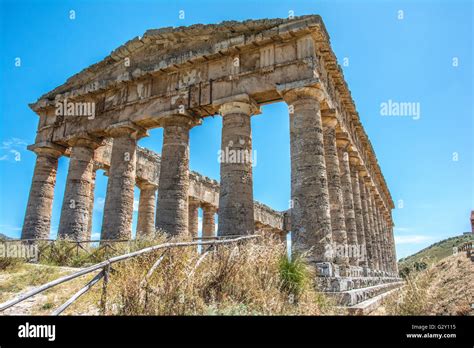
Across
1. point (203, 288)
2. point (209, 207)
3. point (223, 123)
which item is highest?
point (223, 123)

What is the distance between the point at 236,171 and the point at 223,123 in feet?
7.12

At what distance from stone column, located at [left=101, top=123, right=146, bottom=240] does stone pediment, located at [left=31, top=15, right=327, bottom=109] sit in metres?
2.51

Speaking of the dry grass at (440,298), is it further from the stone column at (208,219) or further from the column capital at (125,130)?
the stone column at (208,219)

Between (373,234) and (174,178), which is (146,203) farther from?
(373,234)

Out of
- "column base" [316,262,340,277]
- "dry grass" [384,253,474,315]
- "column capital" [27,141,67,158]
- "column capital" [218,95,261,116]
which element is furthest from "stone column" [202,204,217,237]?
"dry grass" [384,253,474,315]

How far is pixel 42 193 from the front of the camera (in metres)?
16.8

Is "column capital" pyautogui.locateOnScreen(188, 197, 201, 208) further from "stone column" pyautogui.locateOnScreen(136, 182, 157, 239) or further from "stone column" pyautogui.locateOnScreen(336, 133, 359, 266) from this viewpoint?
"stone column" pyautogui.locateOnScreen(336, 133, 359, 266)

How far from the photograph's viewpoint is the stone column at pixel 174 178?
13.4m

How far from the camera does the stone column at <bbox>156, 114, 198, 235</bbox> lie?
13.4 meters

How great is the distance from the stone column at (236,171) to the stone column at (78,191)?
734cm

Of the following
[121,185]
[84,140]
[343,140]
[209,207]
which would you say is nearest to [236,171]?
[121,185]

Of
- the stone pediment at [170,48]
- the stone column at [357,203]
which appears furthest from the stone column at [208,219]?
the stone pediment at [170,48]
